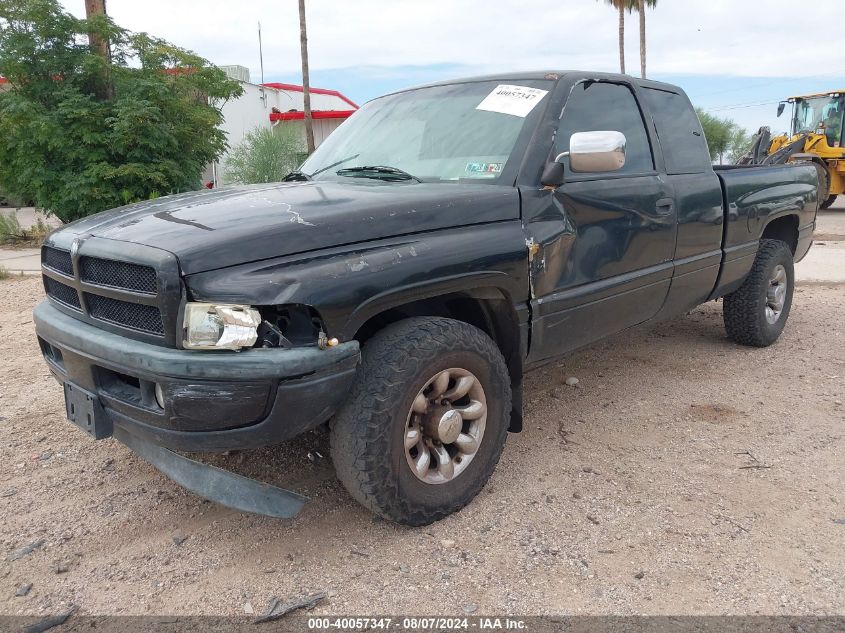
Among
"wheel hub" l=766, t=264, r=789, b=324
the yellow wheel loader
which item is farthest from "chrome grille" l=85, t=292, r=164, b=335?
the yellow wheel loader

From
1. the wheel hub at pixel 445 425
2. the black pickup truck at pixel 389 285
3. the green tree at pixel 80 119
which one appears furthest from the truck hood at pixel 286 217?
the green tree at pixel 80 119

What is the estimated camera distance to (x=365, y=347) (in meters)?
2.50

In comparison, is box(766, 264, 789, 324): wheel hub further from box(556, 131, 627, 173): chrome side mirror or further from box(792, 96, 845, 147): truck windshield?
box(792, 96, 845, 147): truck windshield

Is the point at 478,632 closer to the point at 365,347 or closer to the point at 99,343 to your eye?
the point at 365,347

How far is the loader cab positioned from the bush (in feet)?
41.9

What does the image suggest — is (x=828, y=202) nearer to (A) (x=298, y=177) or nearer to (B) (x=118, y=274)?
(A) (x=298, y=177)

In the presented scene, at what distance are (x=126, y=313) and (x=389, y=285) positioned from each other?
94cm

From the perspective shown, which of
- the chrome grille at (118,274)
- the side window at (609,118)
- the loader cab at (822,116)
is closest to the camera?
the chrome grille at (118,274)

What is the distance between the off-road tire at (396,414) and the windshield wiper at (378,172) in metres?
0.85

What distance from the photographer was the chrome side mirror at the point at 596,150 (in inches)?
110

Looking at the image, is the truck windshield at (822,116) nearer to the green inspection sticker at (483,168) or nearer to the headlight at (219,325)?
the green inspection sticker at (483,168)

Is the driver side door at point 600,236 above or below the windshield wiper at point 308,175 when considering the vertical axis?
below

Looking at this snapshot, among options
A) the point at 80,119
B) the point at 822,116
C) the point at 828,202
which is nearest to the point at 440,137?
the point at 80,119

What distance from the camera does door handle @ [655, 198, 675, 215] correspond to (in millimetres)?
3643
